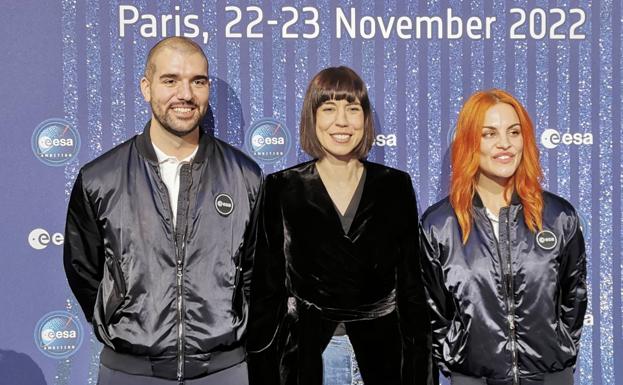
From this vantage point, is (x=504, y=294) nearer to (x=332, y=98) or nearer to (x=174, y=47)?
(x=332, y=98)

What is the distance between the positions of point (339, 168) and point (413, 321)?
Result: 2.00 ft

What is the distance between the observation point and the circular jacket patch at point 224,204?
2.54 metres

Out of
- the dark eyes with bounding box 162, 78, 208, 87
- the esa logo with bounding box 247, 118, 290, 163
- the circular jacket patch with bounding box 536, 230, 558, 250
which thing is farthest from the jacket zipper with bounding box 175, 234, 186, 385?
the circular jacket patch with bounding box 536, 230, 558, 250

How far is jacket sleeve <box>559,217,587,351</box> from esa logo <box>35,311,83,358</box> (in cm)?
197

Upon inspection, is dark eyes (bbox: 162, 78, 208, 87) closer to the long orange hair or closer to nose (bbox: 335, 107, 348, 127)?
nose (bbox: 335, 107, 348, 127)

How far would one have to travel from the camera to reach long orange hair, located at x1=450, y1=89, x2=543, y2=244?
2541 millimetres

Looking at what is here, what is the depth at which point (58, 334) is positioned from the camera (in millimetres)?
3111

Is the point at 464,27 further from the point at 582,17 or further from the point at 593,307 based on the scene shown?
the point at 593,307

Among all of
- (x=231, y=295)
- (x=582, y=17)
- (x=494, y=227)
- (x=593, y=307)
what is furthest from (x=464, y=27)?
(x=231, y=295)

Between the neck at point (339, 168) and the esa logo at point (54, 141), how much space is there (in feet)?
3.71

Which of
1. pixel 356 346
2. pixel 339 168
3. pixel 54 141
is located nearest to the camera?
pixel 356 346

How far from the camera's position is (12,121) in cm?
308

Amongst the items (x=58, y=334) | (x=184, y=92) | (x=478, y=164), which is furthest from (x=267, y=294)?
(x=58, y=334)

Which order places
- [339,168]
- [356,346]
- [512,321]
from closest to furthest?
[512,321]
[356,346]
[339,168]
